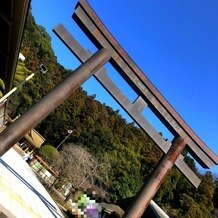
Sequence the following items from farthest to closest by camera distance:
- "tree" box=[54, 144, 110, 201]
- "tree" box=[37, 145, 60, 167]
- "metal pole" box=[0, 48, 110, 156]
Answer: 1. "tree" box=[37, 145, 60, 167]
2. "tree" box=[54, 144, 110, 201]
3. "metal pole" box=[0, 48, 110, 156]

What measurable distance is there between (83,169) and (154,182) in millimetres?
33155

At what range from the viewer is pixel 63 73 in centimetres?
6681

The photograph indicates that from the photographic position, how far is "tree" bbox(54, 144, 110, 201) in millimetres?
35094

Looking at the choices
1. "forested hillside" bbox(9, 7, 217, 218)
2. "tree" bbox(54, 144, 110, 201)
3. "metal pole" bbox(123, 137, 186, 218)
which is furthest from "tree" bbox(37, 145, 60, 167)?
"metal pole" bbox(123, 137, 186, 218)

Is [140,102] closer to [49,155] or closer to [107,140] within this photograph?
[49,155]

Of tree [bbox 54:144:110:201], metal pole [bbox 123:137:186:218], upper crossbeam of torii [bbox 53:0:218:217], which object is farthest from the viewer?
tree [bbox 54:144:110:201]

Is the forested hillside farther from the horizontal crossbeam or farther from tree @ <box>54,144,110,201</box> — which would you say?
the horizontal crossbeam

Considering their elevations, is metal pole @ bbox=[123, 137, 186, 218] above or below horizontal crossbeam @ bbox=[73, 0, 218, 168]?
below

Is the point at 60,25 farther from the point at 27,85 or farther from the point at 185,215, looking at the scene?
the point at 27,85

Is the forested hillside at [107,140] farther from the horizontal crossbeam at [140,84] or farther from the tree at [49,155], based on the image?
the horizontal crossbeam at [140,84]

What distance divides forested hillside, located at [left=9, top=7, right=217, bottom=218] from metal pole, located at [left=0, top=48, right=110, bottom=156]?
34.0m

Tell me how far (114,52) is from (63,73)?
62681mm

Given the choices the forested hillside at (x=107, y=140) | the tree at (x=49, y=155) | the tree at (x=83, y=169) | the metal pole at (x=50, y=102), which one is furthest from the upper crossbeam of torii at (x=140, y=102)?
the forested hillside at (x=107, y=140)

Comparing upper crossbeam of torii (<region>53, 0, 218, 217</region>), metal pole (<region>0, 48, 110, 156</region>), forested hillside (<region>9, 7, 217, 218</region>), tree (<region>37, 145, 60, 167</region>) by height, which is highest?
forested hillside (<region>9, 7, 217, 218</region>)
